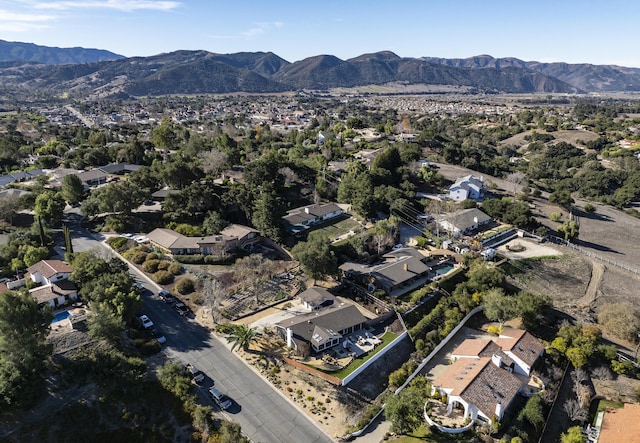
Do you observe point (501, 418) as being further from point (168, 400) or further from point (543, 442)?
point (168, 400)

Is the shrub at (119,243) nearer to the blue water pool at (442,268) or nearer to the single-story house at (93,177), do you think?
the single-story house at (93,177)

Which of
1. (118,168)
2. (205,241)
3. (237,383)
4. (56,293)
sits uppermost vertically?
(118,168)

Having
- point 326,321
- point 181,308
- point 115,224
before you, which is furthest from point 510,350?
point 115,224

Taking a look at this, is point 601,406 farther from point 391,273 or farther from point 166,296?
point 166,296

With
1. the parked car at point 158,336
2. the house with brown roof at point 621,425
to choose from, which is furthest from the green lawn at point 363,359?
the house with brown roof at point 621,425

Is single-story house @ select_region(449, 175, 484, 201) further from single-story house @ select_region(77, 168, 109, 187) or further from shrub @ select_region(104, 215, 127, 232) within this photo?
single-story house @ select_region(77, 168, 109, 187)
